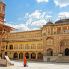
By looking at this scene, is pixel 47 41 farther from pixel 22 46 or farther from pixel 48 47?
pixel 22 46

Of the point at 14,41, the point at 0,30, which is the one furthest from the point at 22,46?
the point at 0,30

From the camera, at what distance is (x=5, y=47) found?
2296 inches

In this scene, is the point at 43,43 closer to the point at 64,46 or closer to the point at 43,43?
the point at 43,43

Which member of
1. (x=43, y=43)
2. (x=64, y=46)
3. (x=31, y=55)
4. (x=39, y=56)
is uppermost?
(x=43, y=43)

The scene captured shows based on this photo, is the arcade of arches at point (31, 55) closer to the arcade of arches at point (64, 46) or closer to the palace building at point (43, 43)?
the palace building at point (43, 43)

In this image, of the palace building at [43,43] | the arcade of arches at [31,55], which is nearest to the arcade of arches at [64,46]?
the palace building at [43,43]

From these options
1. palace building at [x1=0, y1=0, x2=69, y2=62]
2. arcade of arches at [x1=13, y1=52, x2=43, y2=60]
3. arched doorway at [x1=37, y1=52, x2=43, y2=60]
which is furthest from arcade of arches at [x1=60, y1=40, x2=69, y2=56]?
arched doorway at [x1=37, y1=52, x2=43, y2=60]

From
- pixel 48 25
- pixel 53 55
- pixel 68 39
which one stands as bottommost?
pixel 53 55

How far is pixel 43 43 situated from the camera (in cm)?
5166

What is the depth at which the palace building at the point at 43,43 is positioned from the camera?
49.2 meters

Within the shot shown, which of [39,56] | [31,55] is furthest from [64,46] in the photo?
[31,55]

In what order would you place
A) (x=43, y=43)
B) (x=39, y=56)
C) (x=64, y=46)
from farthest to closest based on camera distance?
(x=39, y=56), (x=43, y=43), (x=64, y=46)

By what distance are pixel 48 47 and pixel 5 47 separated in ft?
41.3

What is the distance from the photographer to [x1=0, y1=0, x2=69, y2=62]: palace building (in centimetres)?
4919
